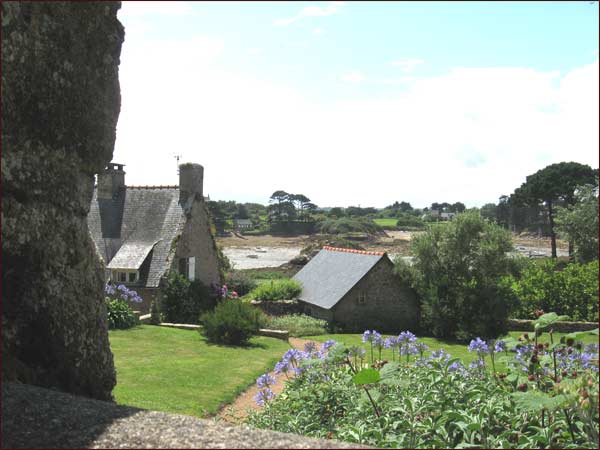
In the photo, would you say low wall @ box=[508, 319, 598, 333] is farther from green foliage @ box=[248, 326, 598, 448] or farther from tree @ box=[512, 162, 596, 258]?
tree @ box=[512, 162, 596, 258]

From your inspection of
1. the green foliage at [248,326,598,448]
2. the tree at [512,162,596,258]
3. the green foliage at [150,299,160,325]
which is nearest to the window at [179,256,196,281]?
the green foliage at [150,299,160,325]

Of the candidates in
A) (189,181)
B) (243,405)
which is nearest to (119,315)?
(189,181)

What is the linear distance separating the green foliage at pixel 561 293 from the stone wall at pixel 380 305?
5531mm

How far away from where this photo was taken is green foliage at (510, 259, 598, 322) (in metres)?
27.5

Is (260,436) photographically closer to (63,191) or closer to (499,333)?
(63,191)

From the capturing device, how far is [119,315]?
2034cm

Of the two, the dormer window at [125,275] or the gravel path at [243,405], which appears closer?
the gravel path at [243,405]

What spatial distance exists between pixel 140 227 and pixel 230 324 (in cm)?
966

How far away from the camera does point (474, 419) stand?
554cm

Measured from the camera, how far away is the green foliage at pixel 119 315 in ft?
65.8

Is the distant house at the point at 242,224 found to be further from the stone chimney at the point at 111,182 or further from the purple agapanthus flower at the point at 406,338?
the purple agapanthus flower at the point at 406,338

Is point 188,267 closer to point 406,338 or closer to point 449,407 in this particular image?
point 406,338

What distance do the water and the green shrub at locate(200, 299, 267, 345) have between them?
79.3 feet

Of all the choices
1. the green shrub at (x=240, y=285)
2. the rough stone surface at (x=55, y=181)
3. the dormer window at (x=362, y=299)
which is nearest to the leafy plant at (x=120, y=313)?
the dormer window at (x=362, y=299)
